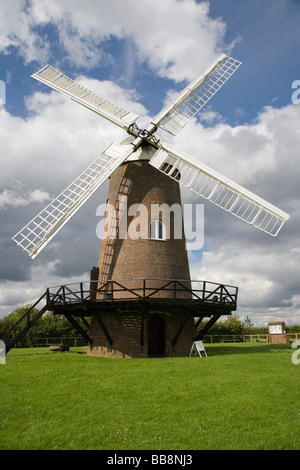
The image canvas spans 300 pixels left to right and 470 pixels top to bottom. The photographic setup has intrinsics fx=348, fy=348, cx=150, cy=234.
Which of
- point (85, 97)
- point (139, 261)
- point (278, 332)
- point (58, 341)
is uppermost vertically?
point (85, 97)

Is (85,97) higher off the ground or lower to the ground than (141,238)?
higher

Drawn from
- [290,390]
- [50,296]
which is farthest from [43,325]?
[290,390]

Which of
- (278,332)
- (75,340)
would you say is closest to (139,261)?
(75,340)

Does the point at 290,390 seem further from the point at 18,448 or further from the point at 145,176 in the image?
the point at 145,176

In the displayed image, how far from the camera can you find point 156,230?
15086mm

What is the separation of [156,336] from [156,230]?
477cm

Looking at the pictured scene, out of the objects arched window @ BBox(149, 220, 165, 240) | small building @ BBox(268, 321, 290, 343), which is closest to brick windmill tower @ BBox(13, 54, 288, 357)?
arched window @ BBox(149, 220, 165, 240)

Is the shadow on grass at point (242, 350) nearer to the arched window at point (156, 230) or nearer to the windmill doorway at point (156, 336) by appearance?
the windmill doorway at point (156, 336)

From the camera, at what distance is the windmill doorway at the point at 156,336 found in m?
15.3

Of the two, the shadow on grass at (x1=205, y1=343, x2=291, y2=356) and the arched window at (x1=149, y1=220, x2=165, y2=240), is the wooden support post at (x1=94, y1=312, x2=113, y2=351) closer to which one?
the arched window at (x1=149, y1=220, x2=165, y2=240)

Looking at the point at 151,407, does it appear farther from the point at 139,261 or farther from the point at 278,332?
the point at 278,332

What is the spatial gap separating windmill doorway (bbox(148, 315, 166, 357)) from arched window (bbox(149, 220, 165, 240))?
11.5ft

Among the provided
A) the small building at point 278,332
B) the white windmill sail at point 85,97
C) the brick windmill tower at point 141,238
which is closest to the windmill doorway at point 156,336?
the brick windmill tower at point 141,238
